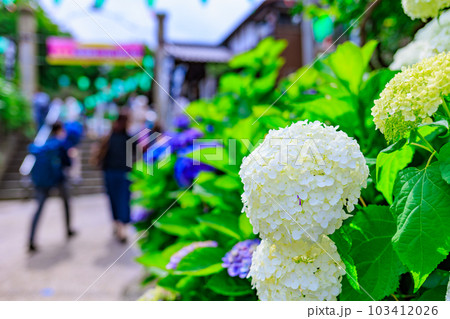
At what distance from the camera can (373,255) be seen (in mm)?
723

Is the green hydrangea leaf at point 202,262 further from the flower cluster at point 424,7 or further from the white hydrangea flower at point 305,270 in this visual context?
the flower cluster at point 424,7

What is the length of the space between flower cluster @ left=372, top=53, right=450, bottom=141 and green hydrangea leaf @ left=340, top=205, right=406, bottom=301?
0.56 ft

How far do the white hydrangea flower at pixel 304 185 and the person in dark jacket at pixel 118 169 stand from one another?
4.03m

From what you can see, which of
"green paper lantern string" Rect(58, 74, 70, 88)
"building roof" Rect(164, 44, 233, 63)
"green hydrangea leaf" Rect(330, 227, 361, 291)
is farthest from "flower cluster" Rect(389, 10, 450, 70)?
"green paper lantern string" Rect(58, 74, 70, 88)

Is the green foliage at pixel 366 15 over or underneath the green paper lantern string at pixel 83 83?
underneath

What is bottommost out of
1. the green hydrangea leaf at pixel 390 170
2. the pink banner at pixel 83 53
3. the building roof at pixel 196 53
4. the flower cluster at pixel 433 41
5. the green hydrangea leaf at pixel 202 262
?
the green hydrangea leaf at pixel 202 262

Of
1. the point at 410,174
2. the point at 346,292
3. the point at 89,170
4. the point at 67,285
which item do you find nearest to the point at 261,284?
the point at 346,292

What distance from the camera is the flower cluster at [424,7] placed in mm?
886

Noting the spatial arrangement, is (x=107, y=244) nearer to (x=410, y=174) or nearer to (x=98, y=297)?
(x=98, y=297)

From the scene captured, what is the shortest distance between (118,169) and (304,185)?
420 cm

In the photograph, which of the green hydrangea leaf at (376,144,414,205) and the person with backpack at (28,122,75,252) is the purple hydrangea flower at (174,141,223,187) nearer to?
the green hydrangea leaf at (376,144,414,205)

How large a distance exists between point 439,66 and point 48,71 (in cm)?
3617

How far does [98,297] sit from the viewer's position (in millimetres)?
2914

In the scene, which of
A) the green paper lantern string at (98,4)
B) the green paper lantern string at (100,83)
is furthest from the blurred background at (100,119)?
the green paper lantern string at (100,83)
